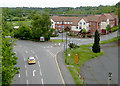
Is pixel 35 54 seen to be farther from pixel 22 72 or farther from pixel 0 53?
pixel 0 53

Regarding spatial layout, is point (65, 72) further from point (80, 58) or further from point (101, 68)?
point (80, 58)

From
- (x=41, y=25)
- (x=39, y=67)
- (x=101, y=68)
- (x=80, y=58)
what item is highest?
(x=41, y=25)

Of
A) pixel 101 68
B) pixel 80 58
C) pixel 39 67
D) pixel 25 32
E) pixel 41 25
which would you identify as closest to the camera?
pixel 39 67

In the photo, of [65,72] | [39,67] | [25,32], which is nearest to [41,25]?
[25,32]

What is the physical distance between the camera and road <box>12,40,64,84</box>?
23716mm

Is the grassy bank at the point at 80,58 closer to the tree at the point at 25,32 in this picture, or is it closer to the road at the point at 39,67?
the road at the point at 39,67

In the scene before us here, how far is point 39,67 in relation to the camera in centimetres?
2862

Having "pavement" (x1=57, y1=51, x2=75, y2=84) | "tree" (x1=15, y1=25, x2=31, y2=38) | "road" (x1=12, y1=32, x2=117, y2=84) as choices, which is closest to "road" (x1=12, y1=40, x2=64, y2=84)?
"road" (x1=12, y1=32, x2=117, y2=84)

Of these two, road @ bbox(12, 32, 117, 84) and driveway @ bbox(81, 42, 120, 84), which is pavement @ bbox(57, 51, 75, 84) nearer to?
road @ bbox(12, 32, 117, 84)

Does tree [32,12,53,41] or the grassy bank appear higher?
tree [32,12,53,41]

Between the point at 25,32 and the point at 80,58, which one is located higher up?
the point at 25,32

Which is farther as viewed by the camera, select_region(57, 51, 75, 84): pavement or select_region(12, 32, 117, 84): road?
select_region(12, 32, 117, 84): road

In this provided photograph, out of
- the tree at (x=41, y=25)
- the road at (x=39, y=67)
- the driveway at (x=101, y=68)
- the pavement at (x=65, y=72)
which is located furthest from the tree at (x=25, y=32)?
the driveway at (x=101, y=68)

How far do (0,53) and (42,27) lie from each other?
102ft
